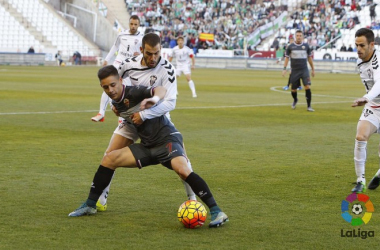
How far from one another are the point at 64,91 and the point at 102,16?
42170mm

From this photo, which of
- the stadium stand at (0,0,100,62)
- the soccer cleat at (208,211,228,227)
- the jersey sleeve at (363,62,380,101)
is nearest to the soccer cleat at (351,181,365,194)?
the jersey sleeve at (363,62,380,101)

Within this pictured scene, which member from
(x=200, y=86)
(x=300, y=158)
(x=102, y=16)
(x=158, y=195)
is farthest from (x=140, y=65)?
(x=102, y=16)

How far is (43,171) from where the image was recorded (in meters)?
10.5

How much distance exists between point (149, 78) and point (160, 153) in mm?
883

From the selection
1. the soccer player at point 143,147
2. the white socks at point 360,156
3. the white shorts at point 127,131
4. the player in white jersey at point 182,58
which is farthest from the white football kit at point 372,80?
the player in white jersey at point 182,58

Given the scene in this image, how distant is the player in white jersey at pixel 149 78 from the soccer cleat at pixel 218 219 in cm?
53

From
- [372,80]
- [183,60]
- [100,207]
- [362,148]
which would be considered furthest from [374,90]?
[183,60]

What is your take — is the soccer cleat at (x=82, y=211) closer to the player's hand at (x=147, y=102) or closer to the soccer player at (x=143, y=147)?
the soccer player at (x=143, y=147)

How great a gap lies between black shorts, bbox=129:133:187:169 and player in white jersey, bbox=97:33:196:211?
316mm

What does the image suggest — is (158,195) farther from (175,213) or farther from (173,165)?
(173,165)

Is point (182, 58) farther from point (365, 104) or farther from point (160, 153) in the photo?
point (160, 153)

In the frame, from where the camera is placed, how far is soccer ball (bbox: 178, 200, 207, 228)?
23.5ft

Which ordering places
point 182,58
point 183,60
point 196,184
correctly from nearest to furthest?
point 196,184 → point 183,60 → point 182,58

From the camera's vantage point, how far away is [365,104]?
9.21m
